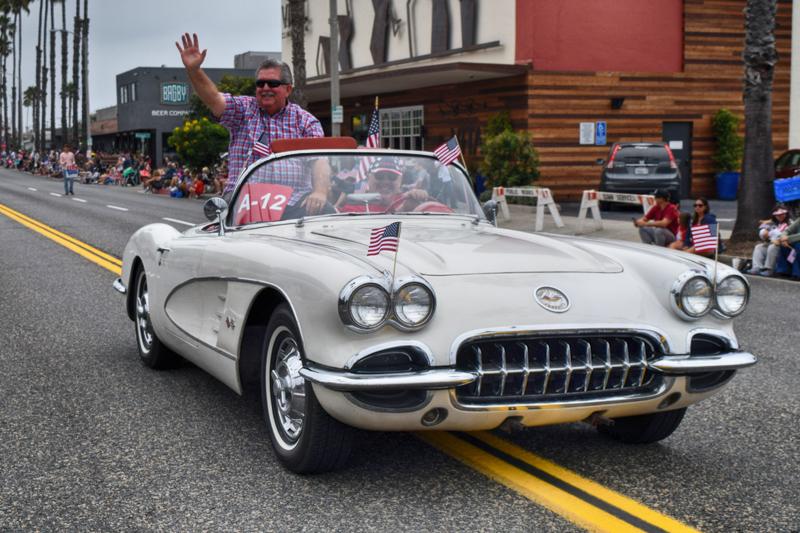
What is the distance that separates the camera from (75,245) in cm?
1562

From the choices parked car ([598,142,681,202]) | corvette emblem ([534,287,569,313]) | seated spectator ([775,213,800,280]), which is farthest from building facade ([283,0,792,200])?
corvette emblem ([534,287,569,313])

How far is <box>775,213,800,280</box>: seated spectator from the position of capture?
12.9m

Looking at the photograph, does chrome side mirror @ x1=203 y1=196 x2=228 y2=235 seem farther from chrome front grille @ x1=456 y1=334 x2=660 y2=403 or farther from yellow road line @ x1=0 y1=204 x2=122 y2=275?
yellow road line @ x1=0 y1=204 x2=122 y2=275

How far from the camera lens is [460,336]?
394 cm

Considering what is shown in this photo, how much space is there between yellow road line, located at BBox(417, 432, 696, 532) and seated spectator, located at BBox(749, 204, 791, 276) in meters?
9.53

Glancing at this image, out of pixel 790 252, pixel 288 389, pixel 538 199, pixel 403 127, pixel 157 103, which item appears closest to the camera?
pixel 288 389

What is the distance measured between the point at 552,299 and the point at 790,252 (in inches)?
385

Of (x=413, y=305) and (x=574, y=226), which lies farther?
(x=574, y=226)

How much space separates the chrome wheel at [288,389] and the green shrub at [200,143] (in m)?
34.2

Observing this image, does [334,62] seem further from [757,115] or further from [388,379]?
[388,379]

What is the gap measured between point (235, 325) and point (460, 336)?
1321 mm

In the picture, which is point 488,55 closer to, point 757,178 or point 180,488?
point 757,178

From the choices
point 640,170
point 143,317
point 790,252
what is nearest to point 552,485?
point 143,317

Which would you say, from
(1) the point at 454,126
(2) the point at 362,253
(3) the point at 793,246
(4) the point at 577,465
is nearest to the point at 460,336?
(2) the point at 362,253
